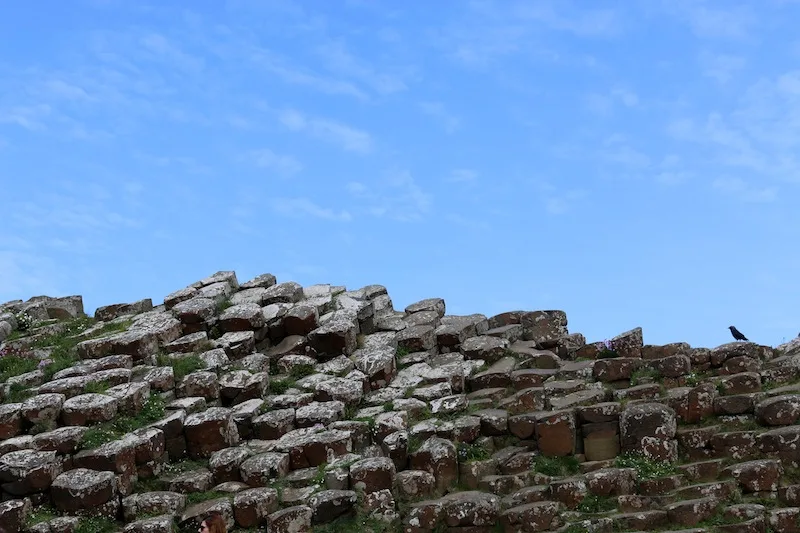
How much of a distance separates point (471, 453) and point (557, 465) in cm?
155

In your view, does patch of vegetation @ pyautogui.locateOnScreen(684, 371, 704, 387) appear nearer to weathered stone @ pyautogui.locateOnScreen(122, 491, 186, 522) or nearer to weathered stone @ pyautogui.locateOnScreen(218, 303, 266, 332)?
weathered stone @ pyautogui.locateOnScreen(218, 303, 266, 332)

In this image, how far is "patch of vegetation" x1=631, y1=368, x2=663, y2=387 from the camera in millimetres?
21828

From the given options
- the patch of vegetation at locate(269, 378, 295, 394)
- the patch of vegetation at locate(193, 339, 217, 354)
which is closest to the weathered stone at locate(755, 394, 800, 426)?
the patch of vegetation at locate(269, 378, 295, 394)

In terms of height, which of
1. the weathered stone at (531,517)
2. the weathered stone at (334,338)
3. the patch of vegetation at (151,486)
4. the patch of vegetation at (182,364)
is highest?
the weathered stone at (334,338)

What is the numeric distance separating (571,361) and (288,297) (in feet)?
22.1

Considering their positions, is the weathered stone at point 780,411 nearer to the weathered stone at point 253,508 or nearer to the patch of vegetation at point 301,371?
the weathered stone at point 253,508

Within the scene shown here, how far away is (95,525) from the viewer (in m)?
18.8

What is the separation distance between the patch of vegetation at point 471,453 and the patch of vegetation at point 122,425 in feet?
18.7

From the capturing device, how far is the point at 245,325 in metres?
24.9

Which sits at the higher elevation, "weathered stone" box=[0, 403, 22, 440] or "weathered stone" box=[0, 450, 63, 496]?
"weathered stone" box=[0, 403, 22, 440]

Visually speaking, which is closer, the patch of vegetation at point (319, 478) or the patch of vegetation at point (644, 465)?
the patch of vegetation at point (644, 465)

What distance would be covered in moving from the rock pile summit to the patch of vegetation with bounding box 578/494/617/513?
4 centimetres

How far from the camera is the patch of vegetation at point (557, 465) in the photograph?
64.6ft

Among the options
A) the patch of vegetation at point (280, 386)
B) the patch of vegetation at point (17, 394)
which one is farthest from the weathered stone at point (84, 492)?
the patch of vegetation at point (280, 386)
